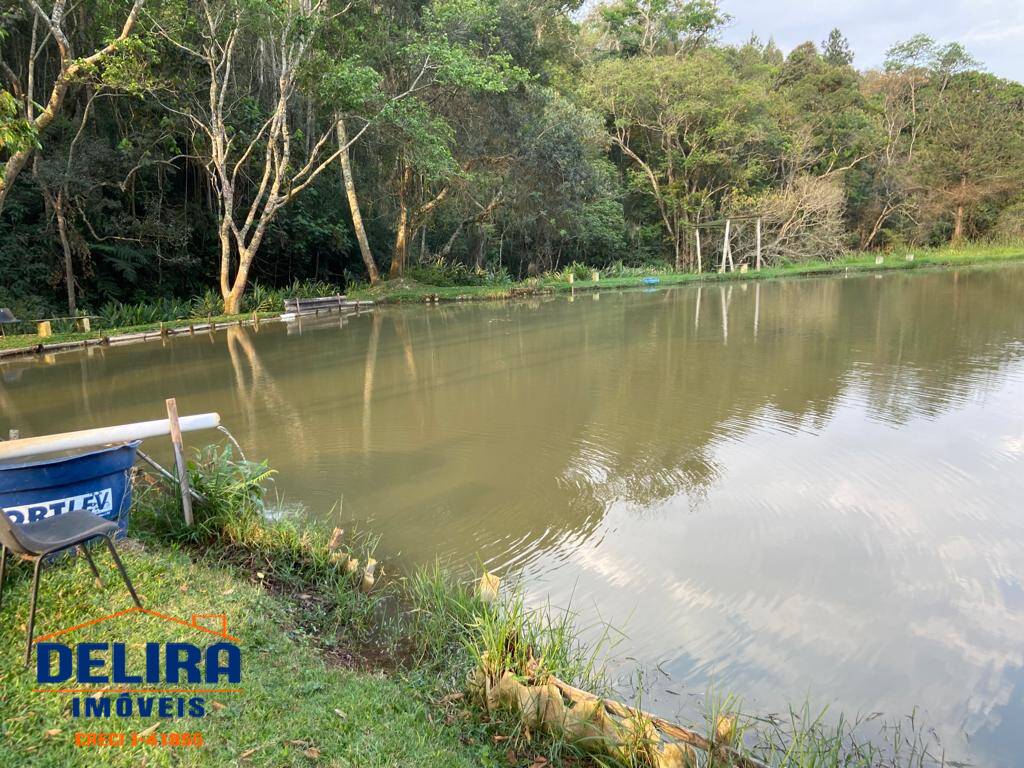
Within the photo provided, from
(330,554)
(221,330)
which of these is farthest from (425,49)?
(330,554)

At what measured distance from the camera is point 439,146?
794 inches

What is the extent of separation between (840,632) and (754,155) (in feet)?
114

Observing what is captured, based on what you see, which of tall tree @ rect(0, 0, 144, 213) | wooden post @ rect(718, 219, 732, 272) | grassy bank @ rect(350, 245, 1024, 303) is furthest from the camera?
wooden post @ rect(718, 219, 732, 272)

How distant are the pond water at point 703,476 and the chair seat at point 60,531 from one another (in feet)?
6.91

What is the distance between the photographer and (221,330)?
1811 cm

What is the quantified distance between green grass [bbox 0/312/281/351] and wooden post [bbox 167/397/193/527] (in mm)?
12300

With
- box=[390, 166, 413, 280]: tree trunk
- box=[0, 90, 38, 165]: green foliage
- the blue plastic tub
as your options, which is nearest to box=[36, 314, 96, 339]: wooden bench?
box=[0, 90, 38, 165]: green foliage

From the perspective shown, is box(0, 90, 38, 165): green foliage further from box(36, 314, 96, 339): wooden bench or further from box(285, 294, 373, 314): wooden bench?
box(285, 294, 373, 314): wooden bench

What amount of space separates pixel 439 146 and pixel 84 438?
696 inches

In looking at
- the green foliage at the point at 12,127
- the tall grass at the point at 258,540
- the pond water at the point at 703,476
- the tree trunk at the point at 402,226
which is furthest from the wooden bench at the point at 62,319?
the tall grass at the point at 258,540

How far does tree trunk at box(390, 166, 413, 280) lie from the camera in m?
25.4

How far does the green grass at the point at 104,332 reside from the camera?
14.4m

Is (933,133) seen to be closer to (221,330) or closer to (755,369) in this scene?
(755,369)

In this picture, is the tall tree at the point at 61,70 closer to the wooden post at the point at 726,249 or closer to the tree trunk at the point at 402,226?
the tree trunk at the point at 402,226
